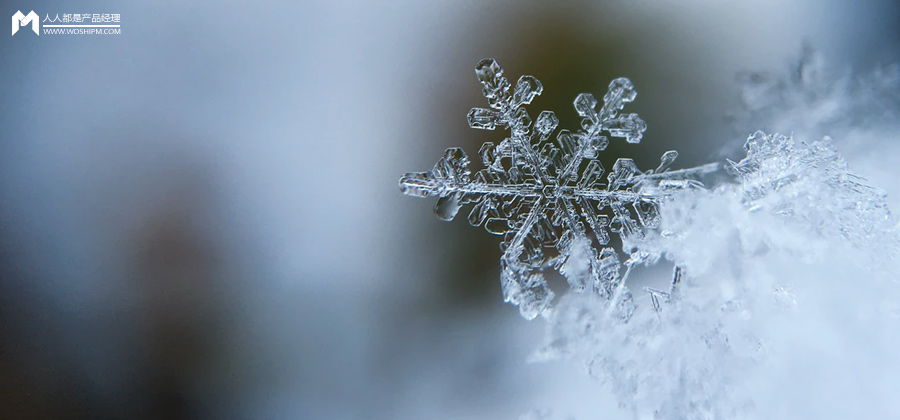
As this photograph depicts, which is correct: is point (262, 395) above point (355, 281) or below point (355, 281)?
below

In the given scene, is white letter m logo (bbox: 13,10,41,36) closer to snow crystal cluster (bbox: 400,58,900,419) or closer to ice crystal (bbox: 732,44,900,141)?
snow crystal cluster (bbox: 400,58,900,419)

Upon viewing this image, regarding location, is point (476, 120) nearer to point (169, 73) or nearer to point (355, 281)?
point (355, 281)

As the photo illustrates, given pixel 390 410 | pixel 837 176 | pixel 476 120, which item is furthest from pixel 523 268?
pixel 837 176

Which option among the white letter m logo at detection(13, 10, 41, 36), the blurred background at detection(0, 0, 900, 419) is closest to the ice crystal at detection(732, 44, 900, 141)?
the blurred background at detection(0, 0, 900, 419)

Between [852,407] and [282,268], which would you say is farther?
[282,268]

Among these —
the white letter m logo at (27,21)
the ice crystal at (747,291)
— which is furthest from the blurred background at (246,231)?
the ice crystal at (747,291)

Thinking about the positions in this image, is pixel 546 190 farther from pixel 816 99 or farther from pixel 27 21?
pixel 27 21
